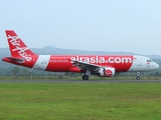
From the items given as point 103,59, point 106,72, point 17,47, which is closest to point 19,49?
point 17,47

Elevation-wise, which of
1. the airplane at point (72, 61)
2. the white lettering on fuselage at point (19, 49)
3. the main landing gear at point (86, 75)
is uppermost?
the white lettering on fuselage at point (19, 49)

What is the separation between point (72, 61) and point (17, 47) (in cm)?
697

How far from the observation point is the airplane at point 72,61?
51531 mm

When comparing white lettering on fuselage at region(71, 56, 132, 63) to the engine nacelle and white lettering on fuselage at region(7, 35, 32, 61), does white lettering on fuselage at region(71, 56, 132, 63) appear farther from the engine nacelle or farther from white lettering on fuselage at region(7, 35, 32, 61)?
white lettering on fuselage at region(7, 35, 32, 61)

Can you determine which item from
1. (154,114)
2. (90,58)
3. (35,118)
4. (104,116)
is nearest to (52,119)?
(35,118)

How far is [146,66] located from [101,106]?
3497 cm

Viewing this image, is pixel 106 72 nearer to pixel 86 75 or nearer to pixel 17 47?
pixel 86 75

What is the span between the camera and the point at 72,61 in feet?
169

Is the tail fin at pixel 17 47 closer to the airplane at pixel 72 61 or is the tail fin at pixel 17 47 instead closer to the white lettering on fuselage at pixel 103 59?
the airplane at pixel 72 61

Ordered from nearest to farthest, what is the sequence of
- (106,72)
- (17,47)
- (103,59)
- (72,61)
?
(106,72) < (72,61) < (17,47) < (103,59)

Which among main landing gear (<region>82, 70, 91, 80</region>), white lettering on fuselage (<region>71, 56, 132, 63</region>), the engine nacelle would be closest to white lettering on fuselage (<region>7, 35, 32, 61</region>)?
white lettering on fuselage (<region>71, 56, 132, 63</region>)

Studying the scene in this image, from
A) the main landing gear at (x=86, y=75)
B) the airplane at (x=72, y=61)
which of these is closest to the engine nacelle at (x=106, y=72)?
the airplane at (x=72, y=61)

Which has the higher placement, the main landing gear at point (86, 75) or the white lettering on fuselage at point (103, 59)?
the white lettering on fuselage at point (103, 59)

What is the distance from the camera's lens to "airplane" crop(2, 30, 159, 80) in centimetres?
5153
